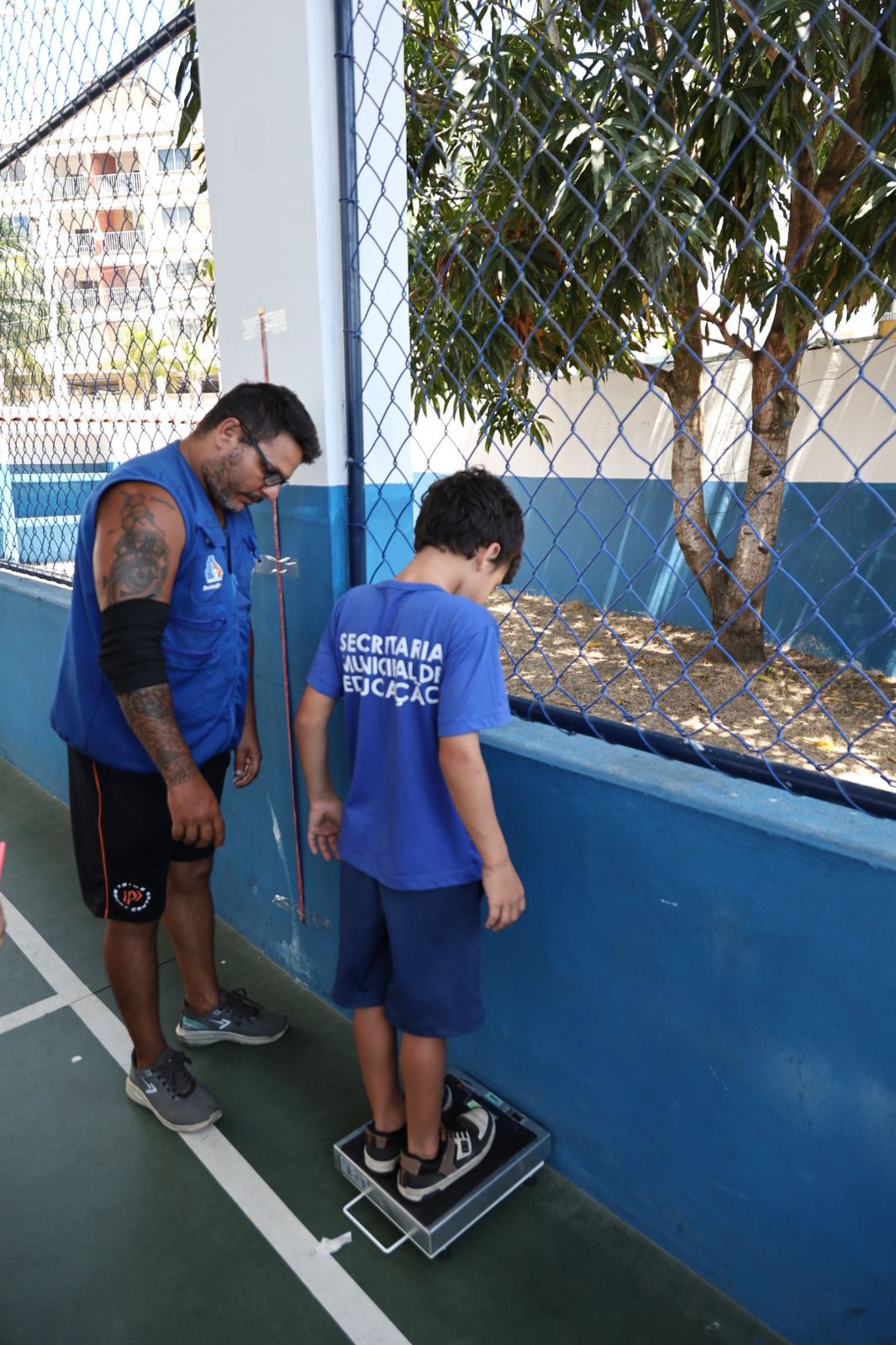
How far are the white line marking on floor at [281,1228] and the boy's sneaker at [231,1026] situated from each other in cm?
17

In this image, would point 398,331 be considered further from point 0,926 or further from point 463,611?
point 0,926

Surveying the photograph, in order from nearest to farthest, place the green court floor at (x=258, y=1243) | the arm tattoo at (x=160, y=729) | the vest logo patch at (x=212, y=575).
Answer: the green court floor at (x=258, y=1243), the arm tattoo at (x=160, y=729), the vest logo patch at (x=212, y=575)

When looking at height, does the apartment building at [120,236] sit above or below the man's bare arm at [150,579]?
above

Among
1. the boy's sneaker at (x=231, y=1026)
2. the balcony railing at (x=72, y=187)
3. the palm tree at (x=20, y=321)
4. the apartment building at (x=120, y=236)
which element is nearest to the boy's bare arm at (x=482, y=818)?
the boy's sneaker at (x=231, y=1026)

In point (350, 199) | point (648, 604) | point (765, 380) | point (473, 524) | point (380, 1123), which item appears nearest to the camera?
point (473, 524)

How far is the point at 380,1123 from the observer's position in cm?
182

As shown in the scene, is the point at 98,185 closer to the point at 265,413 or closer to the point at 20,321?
the point at 20,321

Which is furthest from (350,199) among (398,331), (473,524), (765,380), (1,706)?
(765,380)

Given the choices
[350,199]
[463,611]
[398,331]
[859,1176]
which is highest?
[350,199]

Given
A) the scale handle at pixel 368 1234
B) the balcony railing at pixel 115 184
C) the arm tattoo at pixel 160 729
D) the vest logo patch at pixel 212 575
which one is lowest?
the scale handle at pixel 368 1234

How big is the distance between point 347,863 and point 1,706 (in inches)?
126

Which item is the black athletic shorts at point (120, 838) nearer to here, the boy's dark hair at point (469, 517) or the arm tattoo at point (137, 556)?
the arm tattoo at point (137, 556)

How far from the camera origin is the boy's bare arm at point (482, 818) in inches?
55.4

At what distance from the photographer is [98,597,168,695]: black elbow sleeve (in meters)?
1.61
